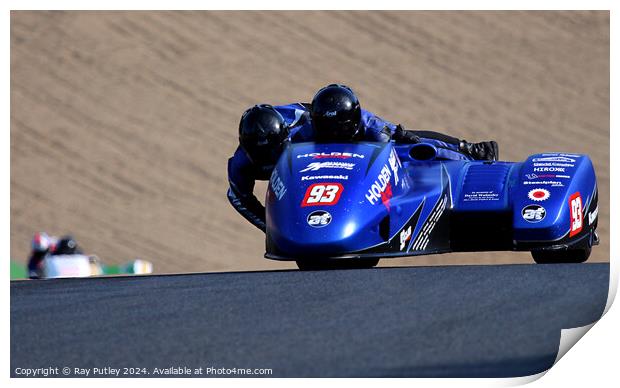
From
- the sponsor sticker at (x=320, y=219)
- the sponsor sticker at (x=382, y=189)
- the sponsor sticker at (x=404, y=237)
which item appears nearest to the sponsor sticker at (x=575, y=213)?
the sponsor sticker at (x=404, y=237)

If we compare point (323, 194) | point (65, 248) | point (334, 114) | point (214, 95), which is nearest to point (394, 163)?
point (334, 114)

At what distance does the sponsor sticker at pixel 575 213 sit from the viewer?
996 cm

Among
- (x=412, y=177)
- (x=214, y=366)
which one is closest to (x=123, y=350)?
(x=214, y=366)

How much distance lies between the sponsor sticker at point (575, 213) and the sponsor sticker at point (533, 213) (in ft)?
0.82

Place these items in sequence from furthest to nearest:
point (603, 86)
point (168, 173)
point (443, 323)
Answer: point (603, 86), point (168, 173), point (443, 323)

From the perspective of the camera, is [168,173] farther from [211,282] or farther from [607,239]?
[211,282]

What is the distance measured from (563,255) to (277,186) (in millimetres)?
2352

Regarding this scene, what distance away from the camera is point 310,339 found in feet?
21.4

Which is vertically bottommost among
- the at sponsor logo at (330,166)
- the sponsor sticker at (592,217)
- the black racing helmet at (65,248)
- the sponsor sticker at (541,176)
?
the black racing helmet at (65,248)

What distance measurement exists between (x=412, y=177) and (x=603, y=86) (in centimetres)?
2141

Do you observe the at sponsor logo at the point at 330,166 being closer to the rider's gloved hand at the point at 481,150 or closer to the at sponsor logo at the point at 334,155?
the at sponsor logo at the point at 334,155

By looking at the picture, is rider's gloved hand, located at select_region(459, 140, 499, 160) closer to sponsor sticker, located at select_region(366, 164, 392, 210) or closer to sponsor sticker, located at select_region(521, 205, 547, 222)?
sponsor sticker, located at select_region(521, 205, 547, 222)

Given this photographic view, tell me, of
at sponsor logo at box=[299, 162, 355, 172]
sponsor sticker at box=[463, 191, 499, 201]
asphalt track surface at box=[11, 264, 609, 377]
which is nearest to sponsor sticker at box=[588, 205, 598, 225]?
sponsor sticker at box=[463, 191, 499, 201]

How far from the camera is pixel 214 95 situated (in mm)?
28766
